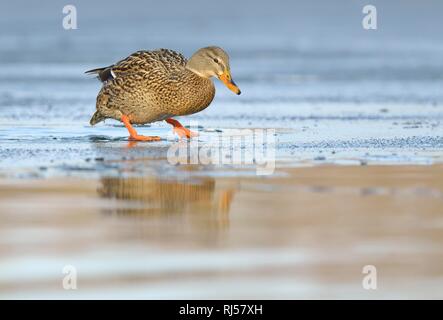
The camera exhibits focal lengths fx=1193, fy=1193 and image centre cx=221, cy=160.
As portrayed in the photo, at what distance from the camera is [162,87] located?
948cm

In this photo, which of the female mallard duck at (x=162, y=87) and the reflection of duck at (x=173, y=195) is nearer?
the reflection of duck at (x=173, y=195)

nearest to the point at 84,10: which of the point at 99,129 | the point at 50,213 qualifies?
the point at 99,129

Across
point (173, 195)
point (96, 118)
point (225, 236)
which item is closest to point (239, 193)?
point (173, 195)

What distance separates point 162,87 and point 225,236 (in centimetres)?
393

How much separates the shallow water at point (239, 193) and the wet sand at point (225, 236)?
0.04 feet

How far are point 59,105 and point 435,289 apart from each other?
774cm

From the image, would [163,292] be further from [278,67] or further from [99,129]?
[278,67]

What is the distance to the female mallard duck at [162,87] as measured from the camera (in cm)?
946

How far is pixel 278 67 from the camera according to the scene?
53.1 feet

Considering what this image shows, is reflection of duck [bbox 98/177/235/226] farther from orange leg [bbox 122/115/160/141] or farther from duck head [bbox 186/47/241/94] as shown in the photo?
duck head [bbox 186/47/241/94]

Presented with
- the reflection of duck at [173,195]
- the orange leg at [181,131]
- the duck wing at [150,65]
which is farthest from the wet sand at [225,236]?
the duck wing at [150,65]

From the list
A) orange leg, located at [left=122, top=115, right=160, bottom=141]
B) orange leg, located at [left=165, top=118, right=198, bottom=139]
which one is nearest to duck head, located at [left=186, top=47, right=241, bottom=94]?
orange leg, located at [left=165, top=118, right=198, bottom=139]

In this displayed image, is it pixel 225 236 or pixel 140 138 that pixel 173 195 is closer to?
pixel 225 236

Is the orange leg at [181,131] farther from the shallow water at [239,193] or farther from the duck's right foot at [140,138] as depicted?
the duck's right foot at [140,138]
